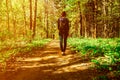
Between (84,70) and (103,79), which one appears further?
(84,70)

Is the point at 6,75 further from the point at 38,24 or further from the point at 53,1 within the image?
the point at 38,24

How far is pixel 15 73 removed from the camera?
1020 centimetres

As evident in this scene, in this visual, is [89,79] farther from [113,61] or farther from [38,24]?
[38,24]

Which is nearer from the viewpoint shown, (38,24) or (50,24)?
(38,24)

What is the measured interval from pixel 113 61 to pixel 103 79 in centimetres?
294

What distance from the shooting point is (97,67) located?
1028 cm

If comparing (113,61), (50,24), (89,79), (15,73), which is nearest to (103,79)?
(89,79)

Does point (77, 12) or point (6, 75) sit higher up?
point (77, 12)

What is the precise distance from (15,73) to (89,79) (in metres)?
3.31

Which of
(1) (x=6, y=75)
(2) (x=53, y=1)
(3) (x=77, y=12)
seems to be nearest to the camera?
(1) (x=6, y=75)

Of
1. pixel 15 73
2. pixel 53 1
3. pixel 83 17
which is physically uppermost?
pixel 53 1

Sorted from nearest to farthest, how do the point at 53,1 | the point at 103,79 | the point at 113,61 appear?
the point at 103,79, the point at 113,61, the point at 53,1

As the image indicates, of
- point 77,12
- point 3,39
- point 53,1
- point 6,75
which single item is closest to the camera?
point 6,75

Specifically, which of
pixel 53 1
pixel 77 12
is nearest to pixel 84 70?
pixel 77 12
